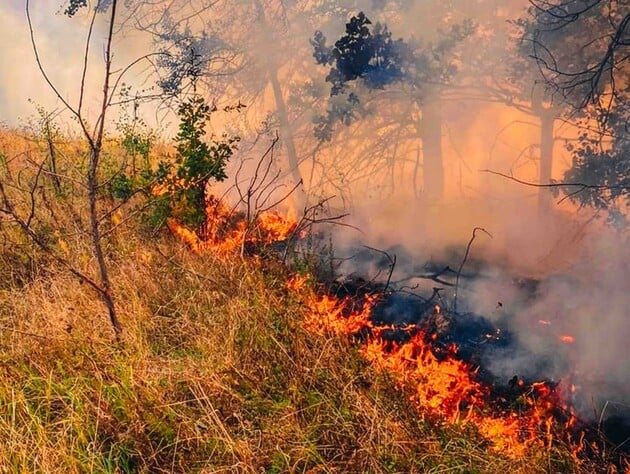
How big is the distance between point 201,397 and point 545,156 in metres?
6.99

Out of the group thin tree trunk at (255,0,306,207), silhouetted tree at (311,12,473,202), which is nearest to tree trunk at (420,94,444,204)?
silhouetted tree at (311,12,473,202)

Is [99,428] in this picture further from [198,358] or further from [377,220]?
[377,220]

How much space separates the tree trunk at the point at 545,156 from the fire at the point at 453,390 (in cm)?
428

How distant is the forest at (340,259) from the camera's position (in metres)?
2.91

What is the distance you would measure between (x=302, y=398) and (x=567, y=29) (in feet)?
20.9

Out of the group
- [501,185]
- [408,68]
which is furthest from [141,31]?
[501,185]

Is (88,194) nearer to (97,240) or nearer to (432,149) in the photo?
(97,240)

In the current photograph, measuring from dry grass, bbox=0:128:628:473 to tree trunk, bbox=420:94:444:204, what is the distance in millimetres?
5488

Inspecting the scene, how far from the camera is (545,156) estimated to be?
8.01m

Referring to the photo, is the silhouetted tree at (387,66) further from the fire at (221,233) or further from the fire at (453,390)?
the fire at (453,390)

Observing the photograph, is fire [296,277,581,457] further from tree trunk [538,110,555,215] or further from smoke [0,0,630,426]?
tree trunk [538,110,555,215]

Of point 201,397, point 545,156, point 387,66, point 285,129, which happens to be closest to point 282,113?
point 285,129

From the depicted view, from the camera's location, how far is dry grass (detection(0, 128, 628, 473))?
2656 millimetres

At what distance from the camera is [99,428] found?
2766 mm
